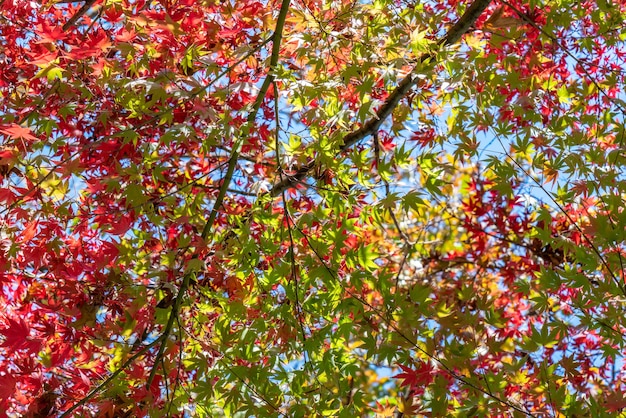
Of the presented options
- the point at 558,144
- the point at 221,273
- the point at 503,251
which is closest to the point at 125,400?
the point at 221,273

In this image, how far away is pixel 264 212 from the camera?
2.18 metres

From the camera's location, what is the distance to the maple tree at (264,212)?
6.59 ft

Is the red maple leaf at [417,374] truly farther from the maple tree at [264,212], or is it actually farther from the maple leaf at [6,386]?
the maple leaf at [6,386]

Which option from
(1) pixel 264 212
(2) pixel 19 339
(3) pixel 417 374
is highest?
(1) pixel 264 212

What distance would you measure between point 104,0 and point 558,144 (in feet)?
5.82

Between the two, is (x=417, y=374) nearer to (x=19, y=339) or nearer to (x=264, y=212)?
(x=264, y=212)

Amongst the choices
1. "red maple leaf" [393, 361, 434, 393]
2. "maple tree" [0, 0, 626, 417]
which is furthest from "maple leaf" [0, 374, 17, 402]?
"red maple leaf" [393, 361, 434, 393]

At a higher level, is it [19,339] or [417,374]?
[19,339]

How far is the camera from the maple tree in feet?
6.59

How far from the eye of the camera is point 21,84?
2.82 m

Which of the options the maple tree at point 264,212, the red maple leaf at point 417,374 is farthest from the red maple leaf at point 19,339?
the red maple leaf at point 417,374

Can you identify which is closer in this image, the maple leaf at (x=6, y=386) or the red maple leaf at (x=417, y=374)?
the red maple leaf at (x=417, y=374)

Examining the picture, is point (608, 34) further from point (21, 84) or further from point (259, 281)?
point (21, 84)

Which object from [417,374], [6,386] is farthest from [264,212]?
[6,386]
